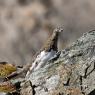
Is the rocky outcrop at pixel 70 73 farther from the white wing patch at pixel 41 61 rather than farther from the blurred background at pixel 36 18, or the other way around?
the blurred background at pixel 36 18

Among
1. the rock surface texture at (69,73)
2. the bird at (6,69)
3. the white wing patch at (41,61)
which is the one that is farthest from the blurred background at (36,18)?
the rock surface texture at (69,73)

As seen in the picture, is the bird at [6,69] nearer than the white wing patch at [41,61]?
No

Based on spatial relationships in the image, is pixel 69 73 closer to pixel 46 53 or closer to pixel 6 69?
pixel 46 53

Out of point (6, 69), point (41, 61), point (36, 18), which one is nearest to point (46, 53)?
point (41, 61)

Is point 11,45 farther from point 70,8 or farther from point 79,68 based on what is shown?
point 79,68

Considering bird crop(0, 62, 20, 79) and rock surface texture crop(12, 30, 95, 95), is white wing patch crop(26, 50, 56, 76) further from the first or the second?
bird crop(0, 62, 20, 79)

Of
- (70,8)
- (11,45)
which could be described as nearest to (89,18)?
(70,8)

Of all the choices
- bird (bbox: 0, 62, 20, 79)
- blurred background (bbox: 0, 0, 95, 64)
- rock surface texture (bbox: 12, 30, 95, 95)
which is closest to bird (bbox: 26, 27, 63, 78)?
rock surface texture (bbox: 12, 30, 95, 95)
